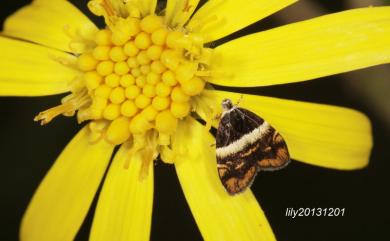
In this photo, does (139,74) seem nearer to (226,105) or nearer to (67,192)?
(226,105)

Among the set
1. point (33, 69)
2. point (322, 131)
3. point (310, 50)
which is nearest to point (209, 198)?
point (322, 131)

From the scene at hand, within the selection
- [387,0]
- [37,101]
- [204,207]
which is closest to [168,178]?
[204,207]

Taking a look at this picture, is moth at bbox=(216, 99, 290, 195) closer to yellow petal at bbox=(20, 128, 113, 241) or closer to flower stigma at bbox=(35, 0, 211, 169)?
flower stigma at bbox=(35, 0, 211, 169)

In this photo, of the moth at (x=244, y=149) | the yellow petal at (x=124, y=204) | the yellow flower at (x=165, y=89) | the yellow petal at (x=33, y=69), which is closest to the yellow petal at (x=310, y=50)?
the yellow flower at (x=165, y=89)

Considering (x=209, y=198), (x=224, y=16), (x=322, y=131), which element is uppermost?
(x=224, y=16)

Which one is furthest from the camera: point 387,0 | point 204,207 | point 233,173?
point 387,0

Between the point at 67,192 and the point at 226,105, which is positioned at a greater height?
the point at 226,105

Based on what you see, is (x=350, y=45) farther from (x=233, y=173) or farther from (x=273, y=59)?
(x=233, y=173)
